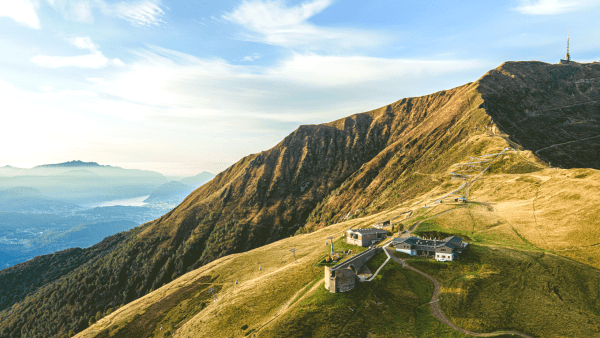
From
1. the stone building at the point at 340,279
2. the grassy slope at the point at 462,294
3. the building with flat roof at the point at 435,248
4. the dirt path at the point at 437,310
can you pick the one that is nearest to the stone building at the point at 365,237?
the building with flat roof at the point at 435,248

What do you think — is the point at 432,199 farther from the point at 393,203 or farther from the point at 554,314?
the point at 554,314

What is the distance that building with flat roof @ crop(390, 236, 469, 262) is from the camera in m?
75.8

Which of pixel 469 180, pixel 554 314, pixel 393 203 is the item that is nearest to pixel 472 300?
pixel 554 314

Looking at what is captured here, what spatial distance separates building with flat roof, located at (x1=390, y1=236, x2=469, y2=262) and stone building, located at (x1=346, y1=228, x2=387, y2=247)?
10783 millimetres

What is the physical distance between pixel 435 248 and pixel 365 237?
74.5 ft

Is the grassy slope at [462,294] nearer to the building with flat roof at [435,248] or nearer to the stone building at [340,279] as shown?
the stone building at [340,279]

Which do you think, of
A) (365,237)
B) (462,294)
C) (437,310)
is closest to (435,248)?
(462,294)

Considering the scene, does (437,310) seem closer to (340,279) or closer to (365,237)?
(340,279)

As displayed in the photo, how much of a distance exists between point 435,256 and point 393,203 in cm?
10322

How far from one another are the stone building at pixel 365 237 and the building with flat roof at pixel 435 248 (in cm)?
1078

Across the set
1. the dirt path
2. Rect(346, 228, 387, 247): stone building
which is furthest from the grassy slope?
Rect(346, 228, 387, 247): stone building

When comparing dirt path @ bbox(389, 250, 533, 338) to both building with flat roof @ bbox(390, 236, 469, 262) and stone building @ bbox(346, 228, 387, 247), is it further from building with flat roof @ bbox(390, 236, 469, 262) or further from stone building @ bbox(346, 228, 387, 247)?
stone building @ bbox(346, 228, 387, 247)

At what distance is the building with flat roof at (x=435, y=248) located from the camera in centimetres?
7575

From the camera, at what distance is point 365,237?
307 ft
